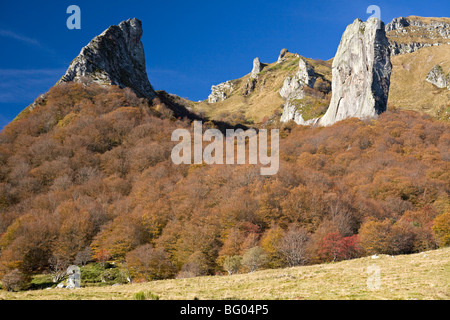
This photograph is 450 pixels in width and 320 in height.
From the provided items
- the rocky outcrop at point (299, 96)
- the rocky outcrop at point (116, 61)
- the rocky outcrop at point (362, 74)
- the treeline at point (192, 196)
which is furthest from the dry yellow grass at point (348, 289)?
the rocky outcrop at point (299, 96)

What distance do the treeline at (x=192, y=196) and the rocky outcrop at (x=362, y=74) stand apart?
386 inches

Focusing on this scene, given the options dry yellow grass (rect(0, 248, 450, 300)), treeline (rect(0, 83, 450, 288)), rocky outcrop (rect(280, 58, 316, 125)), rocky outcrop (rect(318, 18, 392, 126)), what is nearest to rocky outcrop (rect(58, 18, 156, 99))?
treeline (rect(0, 83, 450, 288))

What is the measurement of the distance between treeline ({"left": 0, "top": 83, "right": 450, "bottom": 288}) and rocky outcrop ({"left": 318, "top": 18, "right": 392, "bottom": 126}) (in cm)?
982

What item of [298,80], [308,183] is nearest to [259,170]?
[308,183]

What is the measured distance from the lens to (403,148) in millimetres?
96562

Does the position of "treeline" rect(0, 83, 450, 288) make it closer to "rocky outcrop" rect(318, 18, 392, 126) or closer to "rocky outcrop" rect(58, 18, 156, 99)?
"rocky outcrop" rect(318, 18, 392, 126)

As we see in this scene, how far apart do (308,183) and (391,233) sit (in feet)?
74.7

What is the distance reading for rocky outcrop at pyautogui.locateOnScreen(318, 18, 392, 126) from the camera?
380 feet

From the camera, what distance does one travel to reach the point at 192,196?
6569cm

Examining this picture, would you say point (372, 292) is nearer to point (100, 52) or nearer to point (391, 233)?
point (391, 233)

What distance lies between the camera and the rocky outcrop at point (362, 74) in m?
116

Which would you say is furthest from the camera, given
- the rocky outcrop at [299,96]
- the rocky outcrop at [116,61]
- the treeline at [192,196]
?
the rocky outcrop at [299,96]

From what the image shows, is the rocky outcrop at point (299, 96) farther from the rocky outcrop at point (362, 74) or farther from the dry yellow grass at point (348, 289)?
the dry yellow grass at point (348, 289)

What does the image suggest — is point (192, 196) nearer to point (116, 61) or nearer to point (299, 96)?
point (116, 61)
